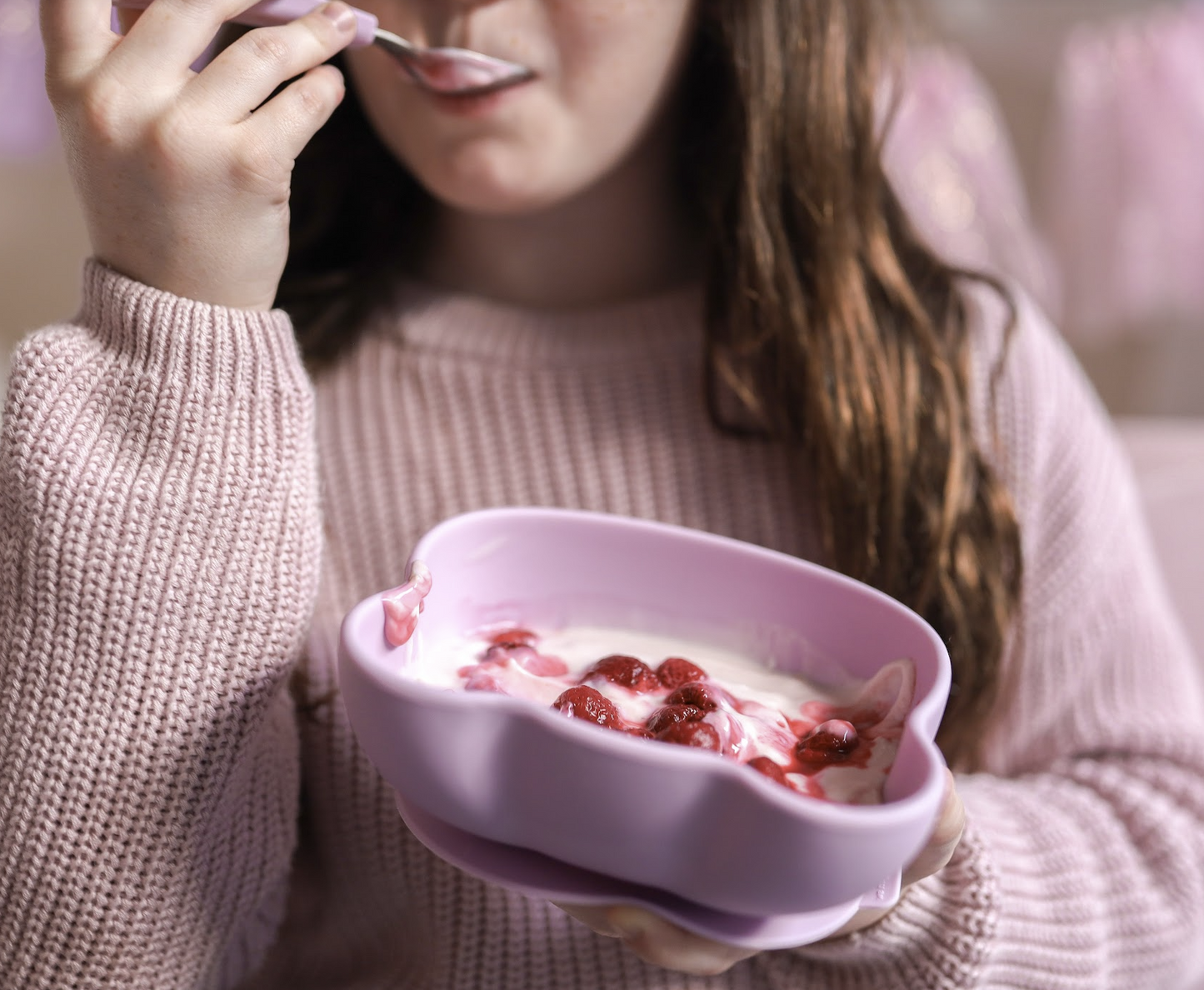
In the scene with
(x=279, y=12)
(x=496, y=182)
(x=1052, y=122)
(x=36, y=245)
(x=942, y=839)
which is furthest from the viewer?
(x=36, y=245)

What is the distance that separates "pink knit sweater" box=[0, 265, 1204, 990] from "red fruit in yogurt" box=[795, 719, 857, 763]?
0.70ft

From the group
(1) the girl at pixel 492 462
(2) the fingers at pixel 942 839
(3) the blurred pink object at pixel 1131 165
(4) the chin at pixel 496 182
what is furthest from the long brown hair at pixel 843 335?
(3) the blurred pink object at pixel 1131 165

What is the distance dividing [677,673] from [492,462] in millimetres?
319

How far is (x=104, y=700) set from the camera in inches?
23.2

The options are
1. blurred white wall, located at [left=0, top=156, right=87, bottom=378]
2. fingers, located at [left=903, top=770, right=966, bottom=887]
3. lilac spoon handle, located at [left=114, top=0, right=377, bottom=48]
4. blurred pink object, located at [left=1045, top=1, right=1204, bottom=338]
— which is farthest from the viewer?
blurred white wall, located at [left=0, top=156, right=87, bottom=378]

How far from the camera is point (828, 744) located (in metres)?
0.49

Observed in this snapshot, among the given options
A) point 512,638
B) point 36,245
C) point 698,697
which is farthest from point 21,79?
point 698,697

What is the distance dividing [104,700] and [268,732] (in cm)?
11

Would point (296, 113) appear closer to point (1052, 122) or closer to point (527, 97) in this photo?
point (527, 97)

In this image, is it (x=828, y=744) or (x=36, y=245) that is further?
(x=36, y=245)

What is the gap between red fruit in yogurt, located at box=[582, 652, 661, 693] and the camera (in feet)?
1.72

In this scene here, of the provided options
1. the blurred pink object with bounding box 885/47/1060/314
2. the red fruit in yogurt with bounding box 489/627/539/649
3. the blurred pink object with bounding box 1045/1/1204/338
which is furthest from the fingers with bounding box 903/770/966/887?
the blurred pink object with bounding box 1045/1/1204/338

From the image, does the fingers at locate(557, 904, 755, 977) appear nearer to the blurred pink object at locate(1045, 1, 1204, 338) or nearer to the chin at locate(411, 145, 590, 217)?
the chin at locate(411, 145, 590, 217)

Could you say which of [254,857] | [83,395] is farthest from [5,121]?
[254,857]
